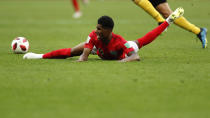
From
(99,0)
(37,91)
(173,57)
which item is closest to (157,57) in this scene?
(173,57)

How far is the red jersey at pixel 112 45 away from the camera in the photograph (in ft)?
22.3

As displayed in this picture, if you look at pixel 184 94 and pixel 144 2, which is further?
pixel 144 2

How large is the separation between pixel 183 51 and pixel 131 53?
2111 millimetres

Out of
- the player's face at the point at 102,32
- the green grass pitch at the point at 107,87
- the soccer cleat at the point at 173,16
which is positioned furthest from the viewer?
the soccer cleat at the point at 173,16

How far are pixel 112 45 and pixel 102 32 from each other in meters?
0.25

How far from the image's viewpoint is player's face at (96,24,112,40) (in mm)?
6727

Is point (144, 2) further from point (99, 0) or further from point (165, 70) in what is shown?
point (99, 0)

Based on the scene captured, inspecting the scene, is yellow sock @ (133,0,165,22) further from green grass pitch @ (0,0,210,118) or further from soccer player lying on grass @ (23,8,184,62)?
soccer player lying on grass @ (23,8,184,62)

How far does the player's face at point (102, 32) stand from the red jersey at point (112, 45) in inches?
3.4

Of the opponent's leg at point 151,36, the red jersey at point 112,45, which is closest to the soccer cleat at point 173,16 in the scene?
the opponent's leg at point 151,36

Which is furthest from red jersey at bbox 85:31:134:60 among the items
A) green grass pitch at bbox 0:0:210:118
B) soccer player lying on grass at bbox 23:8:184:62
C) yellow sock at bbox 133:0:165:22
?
yellow sock at bbox 133:0:165:22

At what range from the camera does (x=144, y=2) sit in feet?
27.8

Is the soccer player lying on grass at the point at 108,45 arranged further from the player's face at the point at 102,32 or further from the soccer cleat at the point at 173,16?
the soccer cleat at the point at 173,16

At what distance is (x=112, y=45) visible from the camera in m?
6.82
